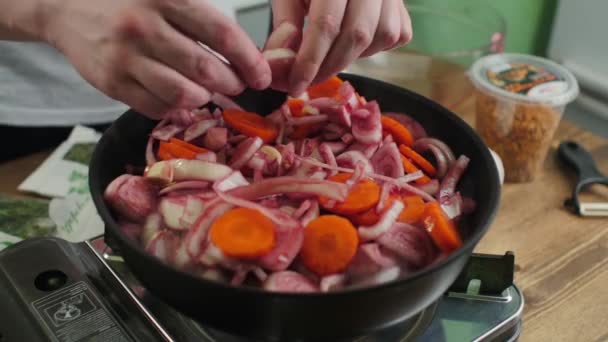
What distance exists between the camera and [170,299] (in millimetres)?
587

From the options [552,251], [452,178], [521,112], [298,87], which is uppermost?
[298,87]

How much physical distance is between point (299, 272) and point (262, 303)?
100 millimetres

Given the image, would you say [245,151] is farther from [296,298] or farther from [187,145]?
[296,298]

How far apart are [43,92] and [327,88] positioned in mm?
660

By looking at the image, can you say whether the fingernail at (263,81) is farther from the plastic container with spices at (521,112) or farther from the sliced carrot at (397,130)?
the plastic container with spices at (521,112)

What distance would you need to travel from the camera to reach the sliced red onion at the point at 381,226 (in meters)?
0.64

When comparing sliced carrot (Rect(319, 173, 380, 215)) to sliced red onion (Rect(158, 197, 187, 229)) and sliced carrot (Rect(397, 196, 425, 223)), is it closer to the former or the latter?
sliced carrot (Rect(397, 196, 425, 223))

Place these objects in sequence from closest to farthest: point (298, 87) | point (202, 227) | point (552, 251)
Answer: point (202, 227), point (298, 87), point (552, 251)

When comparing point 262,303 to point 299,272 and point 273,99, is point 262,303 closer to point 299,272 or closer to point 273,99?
point 299,272

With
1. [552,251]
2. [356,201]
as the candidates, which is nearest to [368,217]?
[356,201]

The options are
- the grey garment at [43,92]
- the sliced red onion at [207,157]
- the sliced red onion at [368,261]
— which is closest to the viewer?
the sliced red onion at [368,261]

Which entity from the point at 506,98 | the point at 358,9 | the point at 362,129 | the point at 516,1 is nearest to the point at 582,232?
the point at 506,98

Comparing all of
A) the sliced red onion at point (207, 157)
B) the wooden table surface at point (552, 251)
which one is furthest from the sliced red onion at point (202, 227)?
the wooden table surface at point (552, 251)

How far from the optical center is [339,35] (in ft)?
2.33
